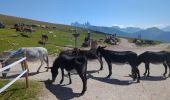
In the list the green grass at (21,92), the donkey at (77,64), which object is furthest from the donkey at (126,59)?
the green grass at (21,92)

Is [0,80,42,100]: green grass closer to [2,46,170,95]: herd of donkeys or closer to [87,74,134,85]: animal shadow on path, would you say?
[2,46,170,95]: herd of donkeys

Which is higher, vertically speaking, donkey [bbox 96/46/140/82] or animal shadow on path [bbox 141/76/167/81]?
donkey [bbox 96/46/140/82]

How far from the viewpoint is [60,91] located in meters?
16.1

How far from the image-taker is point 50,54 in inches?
1276

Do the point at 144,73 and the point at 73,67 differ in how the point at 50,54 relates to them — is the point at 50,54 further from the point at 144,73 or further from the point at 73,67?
the point at 73,67

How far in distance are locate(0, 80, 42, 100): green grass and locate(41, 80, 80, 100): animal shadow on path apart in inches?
25.1

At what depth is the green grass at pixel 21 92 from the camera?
1409cm

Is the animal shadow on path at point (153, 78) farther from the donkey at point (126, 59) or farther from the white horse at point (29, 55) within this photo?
the white horse at point (29, 55)

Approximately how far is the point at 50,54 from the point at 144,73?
1271 centimetres

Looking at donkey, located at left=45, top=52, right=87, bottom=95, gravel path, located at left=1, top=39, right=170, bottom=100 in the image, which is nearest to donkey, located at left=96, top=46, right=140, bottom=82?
gravel path, located at left=1, top=39, right=170, bottom=100

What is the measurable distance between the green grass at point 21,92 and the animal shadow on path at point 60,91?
64 cm

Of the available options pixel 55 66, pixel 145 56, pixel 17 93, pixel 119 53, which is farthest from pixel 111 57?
pixel 17 93

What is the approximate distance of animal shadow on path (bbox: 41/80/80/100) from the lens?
49.6 feet

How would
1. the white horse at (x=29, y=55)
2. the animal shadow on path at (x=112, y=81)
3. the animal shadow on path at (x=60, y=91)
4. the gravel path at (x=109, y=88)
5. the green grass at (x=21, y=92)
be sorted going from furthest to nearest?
the white horse at (x=29, y=55) < the animal shadow on path at (x=112, y=81) < the gravel path at (x=109, y=88) < the animal shadow on path at (x=60, y=91) < the green grass at (x=21, y=92)
